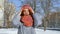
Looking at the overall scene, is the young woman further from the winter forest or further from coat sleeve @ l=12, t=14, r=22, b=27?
the winter forest

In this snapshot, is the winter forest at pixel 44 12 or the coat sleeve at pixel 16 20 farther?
the winter forest at pixel 44 12

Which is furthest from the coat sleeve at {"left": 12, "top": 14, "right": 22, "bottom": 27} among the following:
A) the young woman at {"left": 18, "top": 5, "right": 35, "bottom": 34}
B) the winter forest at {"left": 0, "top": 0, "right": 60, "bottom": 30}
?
the winter forest at {"left": 0, "top": 0, "right": 60, "bottom": 30}

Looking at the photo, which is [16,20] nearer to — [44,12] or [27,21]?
[27,21]

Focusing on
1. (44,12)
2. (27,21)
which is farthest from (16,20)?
(44,12)

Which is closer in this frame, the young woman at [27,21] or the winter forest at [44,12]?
the young woman at [27,21]

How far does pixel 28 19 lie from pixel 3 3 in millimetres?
1564

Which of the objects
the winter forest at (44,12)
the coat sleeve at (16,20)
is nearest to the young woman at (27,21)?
the coat sleeve at (16,20)

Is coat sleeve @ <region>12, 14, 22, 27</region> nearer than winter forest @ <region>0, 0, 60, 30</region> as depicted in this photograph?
Yes

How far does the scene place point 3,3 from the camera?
89.7 inches

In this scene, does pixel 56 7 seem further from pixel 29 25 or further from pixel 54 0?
pixel 29 25

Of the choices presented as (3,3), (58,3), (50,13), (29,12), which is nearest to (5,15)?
(3,3)

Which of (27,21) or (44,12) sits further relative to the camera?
(44,12)

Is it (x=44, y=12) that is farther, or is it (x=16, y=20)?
(x=44, y=12)

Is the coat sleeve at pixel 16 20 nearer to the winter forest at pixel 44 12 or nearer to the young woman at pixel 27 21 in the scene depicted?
the young woman at pixel 27 21
